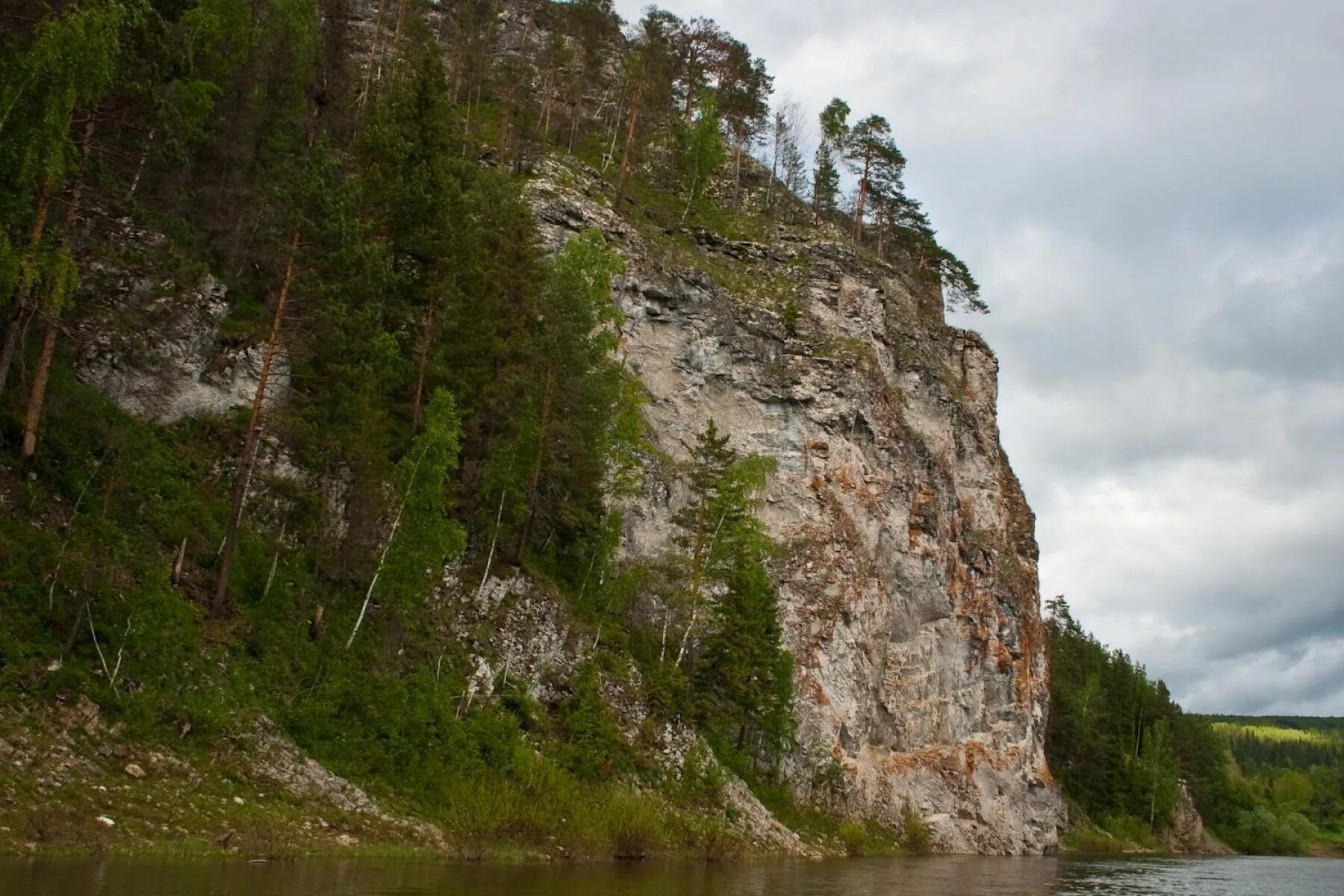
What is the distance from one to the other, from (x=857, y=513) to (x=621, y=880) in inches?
1438

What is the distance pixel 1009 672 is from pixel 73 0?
209ft

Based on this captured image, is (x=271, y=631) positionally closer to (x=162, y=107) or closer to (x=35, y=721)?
(x=35, y=721)

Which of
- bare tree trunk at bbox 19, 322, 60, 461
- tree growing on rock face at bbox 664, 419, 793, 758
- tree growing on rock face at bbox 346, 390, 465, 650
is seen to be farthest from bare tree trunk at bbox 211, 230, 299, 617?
tree growing on rock face at bbox 664, 419, 793, 758

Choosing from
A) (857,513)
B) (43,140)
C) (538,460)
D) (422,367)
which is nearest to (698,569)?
(538,460)

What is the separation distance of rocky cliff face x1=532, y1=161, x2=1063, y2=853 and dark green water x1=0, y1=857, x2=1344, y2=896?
8.09 m

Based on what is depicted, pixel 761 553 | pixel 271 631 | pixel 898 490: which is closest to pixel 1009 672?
pixel 898 490

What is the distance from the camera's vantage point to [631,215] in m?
62.1

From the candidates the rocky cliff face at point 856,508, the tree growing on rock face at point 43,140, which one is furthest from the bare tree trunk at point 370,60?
the tree growing on rock face at point 43,140

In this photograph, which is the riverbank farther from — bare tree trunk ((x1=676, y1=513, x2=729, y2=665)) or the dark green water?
bare tree trunk ((x1=676, y1=513, x2=729, y2=665))

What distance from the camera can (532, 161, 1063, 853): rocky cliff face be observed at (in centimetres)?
5325

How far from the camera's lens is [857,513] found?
189 feet

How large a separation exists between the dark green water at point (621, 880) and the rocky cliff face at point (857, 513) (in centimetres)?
809

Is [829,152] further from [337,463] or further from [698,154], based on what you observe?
[337,463]

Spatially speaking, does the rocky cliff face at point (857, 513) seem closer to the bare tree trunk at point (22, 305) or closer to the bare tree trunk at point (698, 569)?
the bare tree trunk at point (698, 569)
